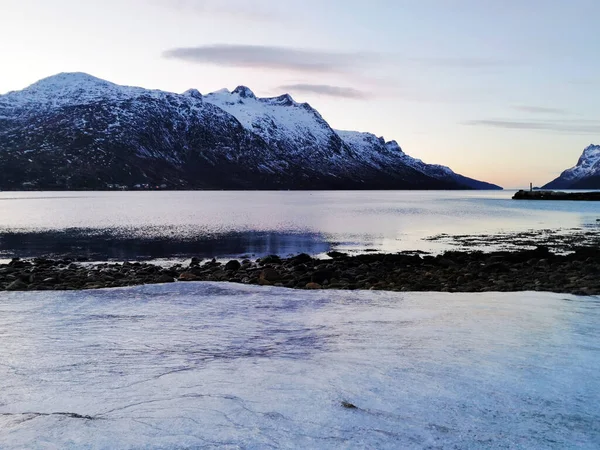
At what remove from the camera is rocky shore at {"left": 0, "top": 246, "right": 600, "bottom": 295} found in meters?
20.7

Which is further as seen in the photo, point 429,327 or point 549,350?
point 429,327

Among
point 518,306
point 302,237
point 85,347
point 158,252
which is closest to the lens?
point 85,347

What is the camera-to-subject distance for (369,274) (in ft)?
86.2

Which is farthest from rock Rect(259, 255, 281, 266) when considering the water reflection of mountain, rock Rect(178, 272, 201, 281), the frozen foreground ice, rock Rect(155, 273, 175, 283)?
the frozen foreground ice

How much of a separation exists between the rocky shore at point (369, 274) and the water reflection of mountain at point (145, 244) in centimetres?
615

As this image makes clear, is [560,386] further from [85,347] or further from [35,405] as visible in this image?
[85,347]

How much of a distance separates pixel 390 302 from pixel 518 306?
3.41 meters

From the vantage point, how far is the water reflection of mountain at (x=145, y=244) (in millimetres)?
41684

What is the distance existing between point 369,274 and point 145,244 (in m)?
28.6

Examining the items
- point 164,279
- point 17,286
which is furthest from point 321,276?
point 17,286

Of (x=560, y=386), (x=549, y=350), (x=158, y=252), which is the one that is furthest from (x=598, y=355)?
(x=158, y=252)

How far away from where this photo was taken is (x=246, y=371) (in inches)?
344

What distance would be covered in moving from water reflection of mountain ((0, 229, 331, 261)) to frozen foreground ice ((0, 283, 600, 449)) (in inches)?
1109

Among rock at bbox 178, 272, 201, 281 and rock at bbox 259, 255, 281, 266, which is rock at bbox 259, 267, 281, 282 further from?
rock at bbox 259, 255, 281, 266
